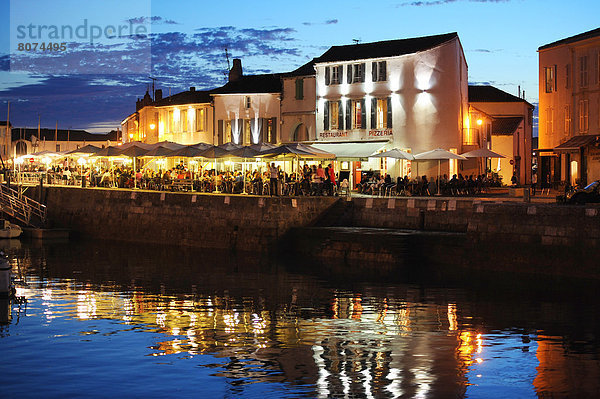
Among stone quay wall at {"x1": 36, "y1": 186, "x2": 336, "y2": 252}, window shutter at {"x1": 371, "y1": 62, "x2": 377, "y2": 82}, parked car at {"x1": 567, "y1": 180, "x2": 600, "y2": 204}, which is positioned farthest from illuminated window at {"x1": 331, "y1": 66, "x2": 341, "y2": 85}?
parked car at {"x1": 567, "y1": 180, "x2": 600, "y2": 204}

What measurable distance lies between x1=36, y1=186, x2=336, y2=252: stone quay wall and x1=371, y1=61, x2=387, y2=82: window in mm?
14488

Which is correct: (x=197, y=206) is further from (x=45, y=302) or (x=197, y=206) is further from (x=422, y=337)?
(x=422, y=337)

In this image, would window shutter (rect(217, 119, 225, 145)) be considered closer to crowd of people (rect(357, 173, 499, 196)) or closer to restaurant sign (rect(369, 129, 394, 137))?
restaurant sign (rect(369, 129, 394, 137))

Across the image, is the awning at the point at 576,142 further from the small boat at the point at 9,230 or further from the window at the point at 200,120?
the small boat at the point at 9,230

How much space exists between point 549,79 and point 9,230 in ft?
99.7

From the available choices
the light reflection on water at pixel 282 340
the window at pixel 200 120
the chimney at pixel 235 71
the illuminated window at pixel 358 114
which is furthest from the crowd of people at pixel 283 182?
the chimney at pixel 235 71

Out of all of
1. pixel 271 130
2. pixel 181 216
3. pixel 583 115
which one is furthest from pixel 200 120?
pixel 583 115

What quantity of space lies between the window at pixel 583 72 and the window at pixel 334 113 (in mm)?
14883

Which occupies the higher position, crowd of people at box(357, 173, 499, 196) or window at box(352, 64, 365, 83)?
window at box(352, 64, 365, 83)

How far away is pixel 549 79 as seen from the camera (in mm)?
48781

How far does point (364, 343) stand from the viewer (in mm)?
19016

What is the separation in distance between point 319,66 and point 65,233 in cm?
1864

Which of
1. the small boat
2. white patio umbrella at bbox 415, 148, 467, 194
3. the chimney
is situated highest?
the chimney

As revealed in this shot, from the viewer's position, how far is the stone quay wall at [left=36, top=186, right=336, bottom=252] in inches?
1526
